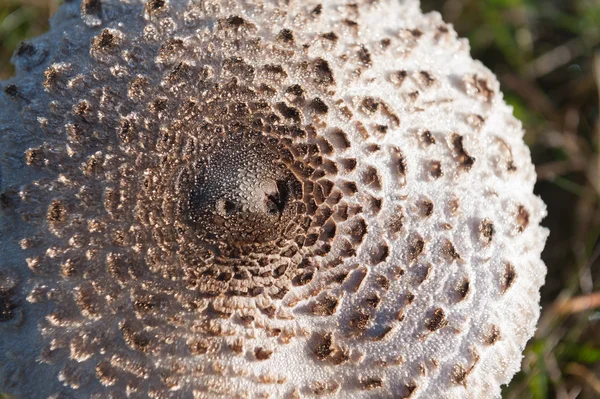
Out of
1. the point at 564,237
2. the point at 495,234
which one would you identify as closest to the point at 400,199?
the point at 495,234

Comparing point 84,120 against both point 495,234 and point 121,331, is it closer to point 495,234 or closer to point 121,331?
point 121,331

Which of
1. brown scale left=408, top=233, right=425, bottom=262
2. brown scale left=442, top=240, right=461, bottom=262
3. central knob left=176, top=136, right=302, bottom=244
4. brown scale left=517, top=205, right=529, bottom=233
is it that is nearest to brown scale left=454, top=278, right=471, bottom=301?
brown scale left=442, top=240, right=461, bottom=262

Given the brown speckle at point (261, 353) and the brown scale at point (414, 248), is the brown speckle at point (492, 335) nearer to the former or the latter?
the brown scale at point (414, 248)

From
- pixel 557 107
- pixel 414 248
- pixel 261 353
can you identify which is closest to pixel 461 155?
pixel 414 248

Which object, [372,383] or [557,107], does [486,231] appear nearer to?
[372,383]

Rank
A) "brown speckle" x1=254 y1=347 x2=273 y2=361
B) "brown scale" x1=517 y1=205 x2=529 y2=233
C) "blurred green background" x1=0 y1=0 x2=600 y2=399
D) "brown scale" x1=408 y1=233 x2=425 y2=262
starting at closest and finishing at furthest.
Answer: "brown speckle" x1=254 y1=347 x2=273 y2=361, "brown scale" x1=408 y1=233 x2=425 y2=262, "brown scale" x1=517 y1=205 x2=529 y2=233, "blurred green background" x1=0 y1=0 x2=600 y2=399

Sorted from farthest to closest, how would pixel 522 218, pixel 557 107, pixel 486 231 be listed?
pixel 557 107, pixel 522 218, pixel 486 231

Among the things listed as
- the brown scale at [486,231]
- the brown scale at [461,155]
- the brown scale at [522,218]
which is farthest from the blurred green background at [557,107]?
the brown scale at [461,155]

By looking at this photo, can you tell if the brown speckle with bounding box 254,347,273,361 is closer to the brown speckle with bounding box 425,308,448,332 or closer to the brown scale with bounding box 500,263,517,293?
the brown speckle with bounding box 425,308,448,332

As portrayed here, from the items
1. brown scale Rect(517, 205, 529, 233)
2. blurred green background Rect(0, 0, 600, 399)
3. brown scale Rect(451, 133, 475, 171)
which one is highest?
brown scale Rect(451, 133, 475, 171)
